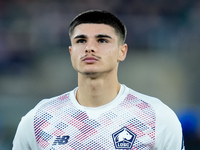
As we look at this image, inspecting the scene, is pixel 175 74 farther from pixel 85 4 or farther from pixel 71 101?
pixel 71 101

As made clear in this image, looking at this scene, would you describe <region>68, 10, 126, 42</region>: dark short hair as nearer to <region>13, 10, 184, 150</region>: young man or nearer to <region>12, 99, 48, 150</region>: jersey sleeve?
<region>13, 10, 184, 150</region>: young man

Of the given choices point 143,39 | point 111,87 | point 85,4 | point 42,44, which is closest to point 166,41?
point 143,39

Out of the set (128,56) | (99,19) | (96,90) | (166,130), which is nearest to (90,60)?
(96,90)

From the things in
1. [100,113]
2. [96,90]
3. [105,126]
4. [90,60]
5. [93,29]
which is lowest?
[105,126]

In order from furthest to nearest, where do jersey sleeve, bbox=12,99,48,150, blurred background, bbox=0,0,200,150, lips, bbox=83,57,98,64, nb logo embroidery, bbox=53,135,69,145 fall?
blurred background, bbox=0,0,200,150
jersey sleeve, bbox=12,99,48,150
nb logo embroidery, bbox=53,135,69,145
lips, bbox=83,57,98,64

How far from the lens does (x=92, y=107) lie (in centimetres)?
→ 307

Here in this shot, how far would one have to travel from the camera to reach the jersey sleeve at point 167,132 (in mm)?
2900

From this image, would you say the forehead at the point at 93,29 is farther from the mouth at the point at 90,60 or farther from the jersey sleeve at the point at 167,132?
the jersey sleeve at the point at 167,132

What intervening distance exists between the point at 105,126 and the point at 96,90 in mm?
326

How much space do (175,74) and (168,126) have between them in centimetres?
588

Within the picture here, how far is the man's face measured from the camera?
283 centimetres

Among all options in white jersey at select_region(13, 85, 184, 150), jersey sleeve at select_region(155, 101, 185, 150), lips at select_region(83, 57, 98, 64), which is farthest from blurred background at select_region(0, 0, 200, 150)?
lips at select_region(83, 57, 98, 64)

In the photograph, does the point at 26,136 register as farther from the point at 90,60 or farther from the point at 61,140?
the point at 90,60

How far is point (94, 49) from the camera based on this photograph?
2.84 m
